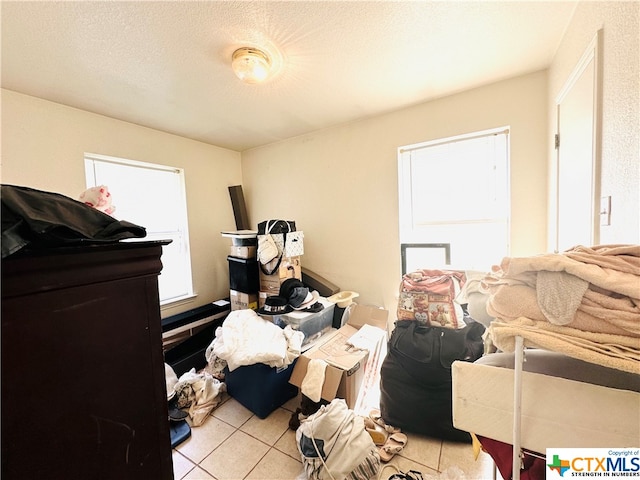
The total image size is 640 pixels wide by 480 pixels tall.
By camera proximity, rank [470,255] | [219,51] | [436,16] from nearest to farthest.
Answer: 1. [436,16]
2. [219,51]
3. [470,255]

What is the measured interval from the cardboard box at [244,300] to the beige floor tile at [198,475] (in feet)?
4.39

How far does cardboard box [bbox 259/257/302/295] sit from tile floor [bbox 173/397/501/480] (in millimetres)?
1086

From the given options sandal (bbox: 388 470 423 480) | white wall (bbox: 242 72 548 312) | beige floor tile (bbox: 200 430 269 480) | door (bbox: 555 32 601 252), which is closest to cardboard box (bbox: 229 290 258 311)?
white wall (bbox: 242 72 548 312)

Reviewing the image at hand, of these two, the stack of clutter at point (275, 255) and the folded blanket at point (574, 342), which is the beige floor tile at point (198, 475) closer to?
the stack of clutter at point (275, 255)

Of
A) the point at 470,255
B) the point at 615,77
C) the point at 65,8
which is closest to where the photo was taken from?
the point at 615,77

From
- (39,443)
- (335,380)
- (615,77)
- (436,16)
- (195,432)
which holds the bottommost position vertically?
(195,432)

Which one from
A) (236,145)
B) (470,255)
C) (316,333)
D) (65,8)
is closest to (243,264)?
(316,333)

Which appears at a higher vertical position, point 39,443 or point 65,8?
point 65,8

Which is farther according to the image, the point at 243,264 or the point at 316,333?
the point at 243,264

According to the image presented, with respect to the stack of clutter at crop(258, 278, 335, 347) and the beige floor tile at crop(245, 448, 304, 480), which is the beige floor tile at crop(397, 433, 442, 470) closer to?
the beige floor tile at crop(245, 448, 304, 480)

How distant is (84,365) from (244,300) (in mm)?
2101

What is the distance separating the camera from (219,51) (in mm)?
1473

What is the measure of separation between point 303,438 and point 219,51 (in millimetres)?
2258

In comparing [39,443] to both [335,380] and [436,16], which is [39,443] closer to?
[335,380]
